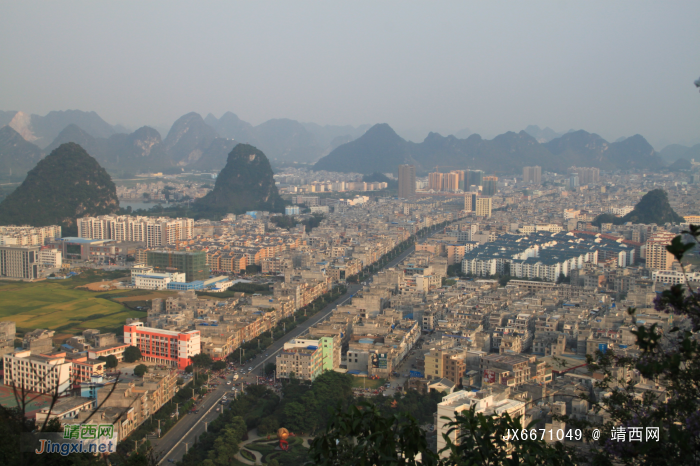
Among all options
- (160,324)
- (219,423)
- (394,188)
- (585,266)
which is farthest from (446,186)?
(219,423)

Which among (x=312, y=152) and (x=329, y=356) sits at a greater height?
(x=312, y=152)

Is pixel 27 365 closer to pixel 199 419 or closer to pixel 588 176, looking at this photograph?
pixel 199 419

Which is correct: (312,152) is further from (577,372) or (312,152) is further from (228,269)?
(577,372)

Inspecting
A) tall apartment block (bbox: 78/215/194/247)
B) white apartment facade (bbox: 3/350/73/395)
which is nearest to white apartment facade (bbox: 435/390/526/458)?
white apartment facade (bbox: 3/350/73/395)

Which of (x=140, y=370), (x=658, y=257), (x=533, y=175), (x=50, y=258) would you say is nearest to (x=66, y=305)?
(x=50, y=258)

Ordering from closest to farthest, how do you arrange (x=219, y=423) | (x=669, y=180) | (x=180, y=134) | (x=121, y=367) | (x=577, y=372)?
1. (x=219, y=423)
2. (x=577, y=372)
3. (x=121, y=367)
4. (x=669, y=180)
5. (x=180, y=134)

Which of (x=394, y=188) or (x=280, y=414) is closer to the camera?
(x=280, y=414)

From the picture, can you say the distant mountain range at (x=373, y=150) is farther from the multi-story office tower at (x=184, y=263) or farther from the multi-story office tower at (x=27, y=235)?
the multi-story office tower at (x=184, y=263)
